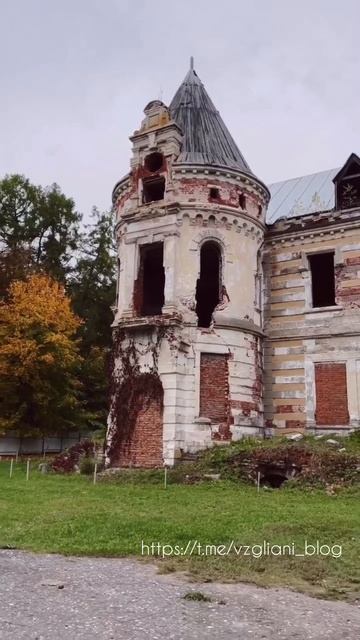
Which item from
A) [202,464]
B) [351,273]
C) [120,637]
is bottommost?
[120,637]

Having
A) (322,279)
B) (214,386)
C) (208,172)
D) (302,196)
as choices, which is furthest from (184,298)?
(302,196)

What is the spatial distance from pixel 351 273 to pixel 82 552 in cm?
1716

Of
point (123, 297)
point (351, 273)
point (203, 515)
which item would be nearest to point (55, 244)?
point (123, 297)

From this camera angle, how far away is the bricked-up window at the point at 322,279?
24953 mm

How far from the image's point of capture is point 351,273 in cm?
2352

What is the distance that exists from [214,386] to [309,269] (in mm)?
6913

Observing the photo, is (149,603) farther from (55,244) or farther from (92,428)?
(55,244)

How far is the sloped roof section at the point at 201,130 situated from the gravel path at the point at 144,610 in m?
17.8

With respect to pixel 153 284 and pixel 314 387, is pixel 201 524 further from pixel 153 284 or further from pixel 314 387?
pixel 153 284

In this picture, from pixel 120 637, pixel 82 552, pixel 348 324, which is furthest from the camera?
pixel 348 324

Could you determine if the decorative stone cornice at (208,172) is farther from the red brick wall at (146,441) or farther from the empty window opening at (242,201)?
the red brick wall at (146,441)

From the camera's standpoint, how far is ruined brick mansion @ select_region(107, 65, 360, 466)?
21109 millimetres

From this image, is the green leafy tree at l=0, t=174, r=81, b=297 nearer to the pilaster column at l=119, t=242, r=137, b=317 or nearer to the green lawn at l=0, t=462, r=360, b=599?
the pilaster column at l=119, t=242, r=137, b=317

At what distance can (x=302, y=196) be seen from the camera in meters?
28.6
